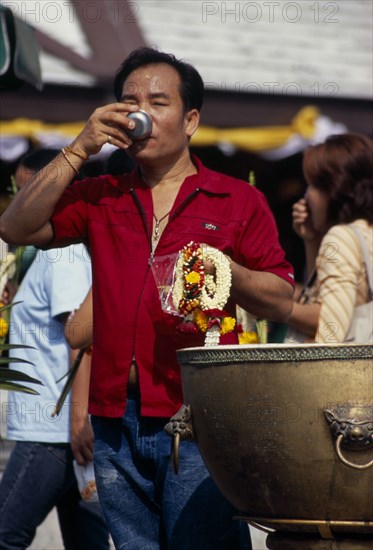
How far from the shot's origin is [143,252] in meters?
3.27

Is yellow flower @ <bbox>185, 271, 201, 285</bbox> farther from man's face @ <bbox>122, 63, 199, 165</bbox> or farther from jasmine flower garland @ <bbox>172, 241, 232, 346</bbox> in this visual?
man's face @ <bbox>122, 63, 199, 165</bbox>

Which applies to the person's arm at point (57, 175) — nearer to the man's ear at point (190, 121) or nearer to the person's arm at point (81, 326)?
the man's ear at point (190, 121)

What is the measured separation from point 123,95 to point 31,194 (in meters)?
0.44

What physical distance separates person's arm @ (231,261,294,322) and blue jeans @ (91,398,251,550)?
437 mm

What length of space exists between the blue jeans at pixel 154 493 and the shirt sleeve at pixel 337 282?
1133 mm

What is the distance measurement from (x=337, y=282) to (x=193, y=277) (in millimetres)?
1436


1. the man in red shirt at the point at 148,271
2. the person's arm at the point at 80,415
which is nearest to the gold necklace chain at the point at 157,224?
the man in red shirt at the point at 148,271

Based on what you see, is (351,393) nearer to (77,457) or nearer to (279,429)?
(279,429)

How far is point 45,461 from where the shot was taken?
14.2 feet

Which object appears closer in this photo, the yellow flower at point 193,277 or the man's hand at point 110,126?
the yellow flower at point 193,277

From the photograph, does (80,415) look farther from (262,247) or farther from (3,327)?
(262,247)

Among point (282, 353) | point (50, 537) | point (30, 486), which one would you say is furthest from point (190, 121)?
point (50, 537)

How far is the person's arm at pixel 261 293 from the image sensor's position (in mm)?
3131

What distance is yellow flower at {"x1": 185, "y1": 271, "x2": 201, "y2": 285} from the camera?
295cm
